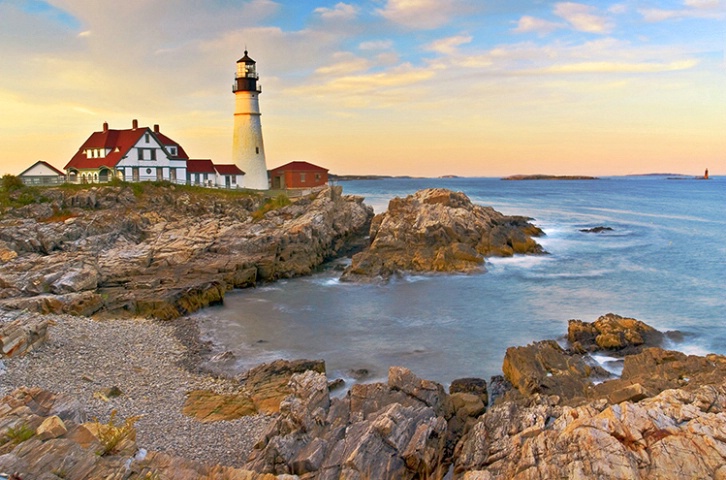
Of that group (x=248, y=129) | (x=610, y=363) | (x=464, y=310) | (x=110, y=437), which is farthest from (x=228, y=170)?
(x=110, y=437)

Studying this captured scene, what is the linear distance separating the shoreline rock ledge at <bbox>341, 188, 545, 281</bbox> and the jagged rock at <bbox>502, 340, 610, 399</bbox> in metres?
11.9

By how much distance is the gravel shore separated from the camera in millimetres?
9864

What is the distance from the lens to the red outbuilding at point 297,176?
44.5 meters

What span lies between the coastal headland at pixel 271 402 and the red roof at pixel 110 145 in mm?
12855

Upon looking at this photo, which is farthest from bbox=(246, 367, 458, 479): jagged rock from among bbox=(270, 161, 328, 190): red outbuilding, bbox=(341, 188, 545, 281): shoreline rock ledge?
bbox=(270, 161, 328, 190): red outbuilding

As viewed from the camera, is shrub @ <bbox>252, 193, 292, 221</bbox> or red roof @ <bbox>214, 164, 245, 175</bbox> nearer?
shrub @ <bbox>252, 193, 292, 221</bbox>

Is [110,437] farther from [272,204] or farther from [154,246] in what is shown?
[272,204]

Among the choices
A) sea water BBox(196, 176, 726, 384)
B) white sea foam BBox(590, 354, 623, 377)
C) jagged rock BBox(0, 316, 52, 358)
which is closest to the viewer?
jagged rock BBox(0, 316, 52, 358)

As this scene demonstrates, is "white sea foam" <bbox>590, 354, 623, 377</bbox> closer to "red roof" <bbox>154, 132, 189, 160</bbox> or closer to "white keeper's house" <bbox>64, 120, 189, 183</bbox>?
"white keeper's house" <bbox>64, 120, 189, 183</bbox>

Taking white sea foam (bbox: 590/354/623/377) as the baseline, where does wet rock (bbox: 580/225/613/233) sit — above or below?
above

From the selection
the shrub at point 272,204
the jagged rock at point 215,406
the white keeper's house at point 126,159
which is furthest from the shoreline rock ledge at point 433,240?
the white keeper's house at point 126,159

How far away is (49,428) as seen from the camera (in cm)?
759

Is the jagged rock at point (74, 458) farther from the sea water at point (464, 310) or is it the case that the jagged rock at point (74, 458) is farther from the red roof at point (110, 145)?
the red roof at point (110, 145)

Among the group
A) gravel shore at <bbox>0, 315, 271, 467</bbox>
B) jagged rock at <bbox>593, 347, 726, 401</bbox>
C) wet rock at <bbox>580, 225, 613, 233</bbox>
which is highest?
wet rock at <bbox>580, 225, 613, 233</bbox>
